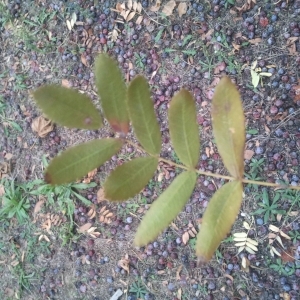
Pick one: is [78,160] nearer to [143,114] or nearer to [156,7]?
[143,114]

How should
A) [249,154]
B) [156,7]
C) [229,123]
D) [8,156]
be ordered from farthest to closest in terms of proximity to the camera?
[8,156], [156,7], [249,154], [229,123]

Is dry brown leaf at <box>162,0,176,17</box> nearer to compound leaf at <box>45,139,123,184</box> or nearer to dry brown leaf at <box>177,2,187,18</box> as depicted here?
dry brown leaf at <box>177,2,187,18</box>

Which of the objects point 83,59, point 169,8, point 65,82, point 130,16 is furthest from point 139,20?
point 65,82

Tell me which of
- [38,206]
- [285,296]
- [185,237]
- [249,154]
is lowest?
[285,296]

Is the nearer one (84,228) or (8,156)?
(84,228)

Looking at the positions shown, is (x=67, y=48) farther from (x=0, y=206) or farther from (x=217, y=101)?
(x=217, y=101)

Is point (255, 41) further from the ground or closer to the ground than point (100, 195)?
further from the ground

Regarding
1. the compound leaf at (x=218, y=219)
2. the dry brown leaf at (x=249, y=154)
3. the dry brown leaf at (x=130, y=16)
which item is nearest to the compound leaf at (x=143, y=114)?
the compound leaf at (x=218, y=219)

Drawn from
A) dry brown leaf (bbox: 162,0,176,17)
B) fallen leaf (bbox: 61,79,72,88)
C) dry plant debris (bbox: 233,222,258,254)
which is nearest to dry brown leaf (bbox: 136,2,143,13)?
dry brown leaf (bbox: 162,0,176,17)
